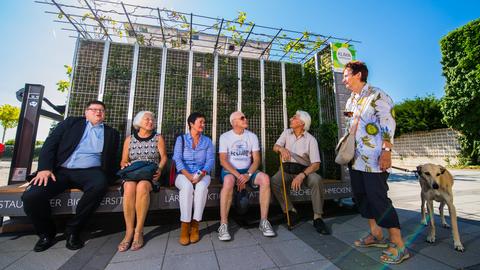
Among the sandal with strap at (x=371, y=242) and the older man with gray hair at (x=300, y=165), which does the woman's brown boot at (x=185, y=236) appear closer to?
the older man with gray hair at (x=300, y=165)

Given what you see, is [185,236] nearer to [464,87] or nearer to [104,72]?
[104,72]

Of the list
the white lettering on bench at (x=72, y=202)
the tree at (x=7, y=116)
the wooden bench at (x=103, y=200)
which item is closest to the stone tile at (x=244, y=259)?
the wooden bench at (x=103, y=200)

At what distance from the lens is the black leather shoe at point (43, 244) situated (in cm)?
245

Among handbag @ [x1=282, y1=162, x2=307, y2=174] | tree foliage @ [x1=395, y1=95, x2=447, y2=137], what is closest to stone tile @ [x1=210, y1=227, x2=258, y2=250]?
handbag @ [x1=282, y1=162, x2=307, y2=174]

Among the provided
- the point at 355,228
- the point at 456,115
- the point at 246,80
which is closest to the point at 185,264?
the point at 355,228

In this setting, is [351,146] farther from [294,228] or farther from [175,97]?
[175,97]

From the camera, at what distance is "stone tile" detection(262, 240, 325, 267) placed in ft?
7.03

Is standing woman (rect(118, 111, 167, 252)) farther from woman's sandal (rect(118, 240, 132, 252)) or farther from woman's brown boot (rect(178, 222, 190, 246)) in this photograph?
woman's brown boot (rect(178, 222, 190, 246))

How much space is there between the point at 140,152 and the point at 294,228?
2462 millimetres

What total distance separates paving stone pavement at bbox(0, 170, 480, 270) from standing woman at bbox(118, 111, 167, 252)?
1.06ft

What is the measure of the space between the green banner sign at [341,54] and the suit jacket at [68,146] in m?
4.96

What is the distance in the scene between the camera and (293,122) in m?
3.62

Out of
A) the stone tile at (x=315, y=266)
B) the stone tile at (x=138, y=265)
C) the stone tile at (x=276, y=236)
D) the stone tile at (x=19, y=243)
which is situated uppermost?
the stone tile at (x=276, y=236)

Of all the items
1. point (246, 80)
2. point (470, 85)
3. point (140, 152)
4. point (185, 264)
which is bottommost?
point (185, 264)
